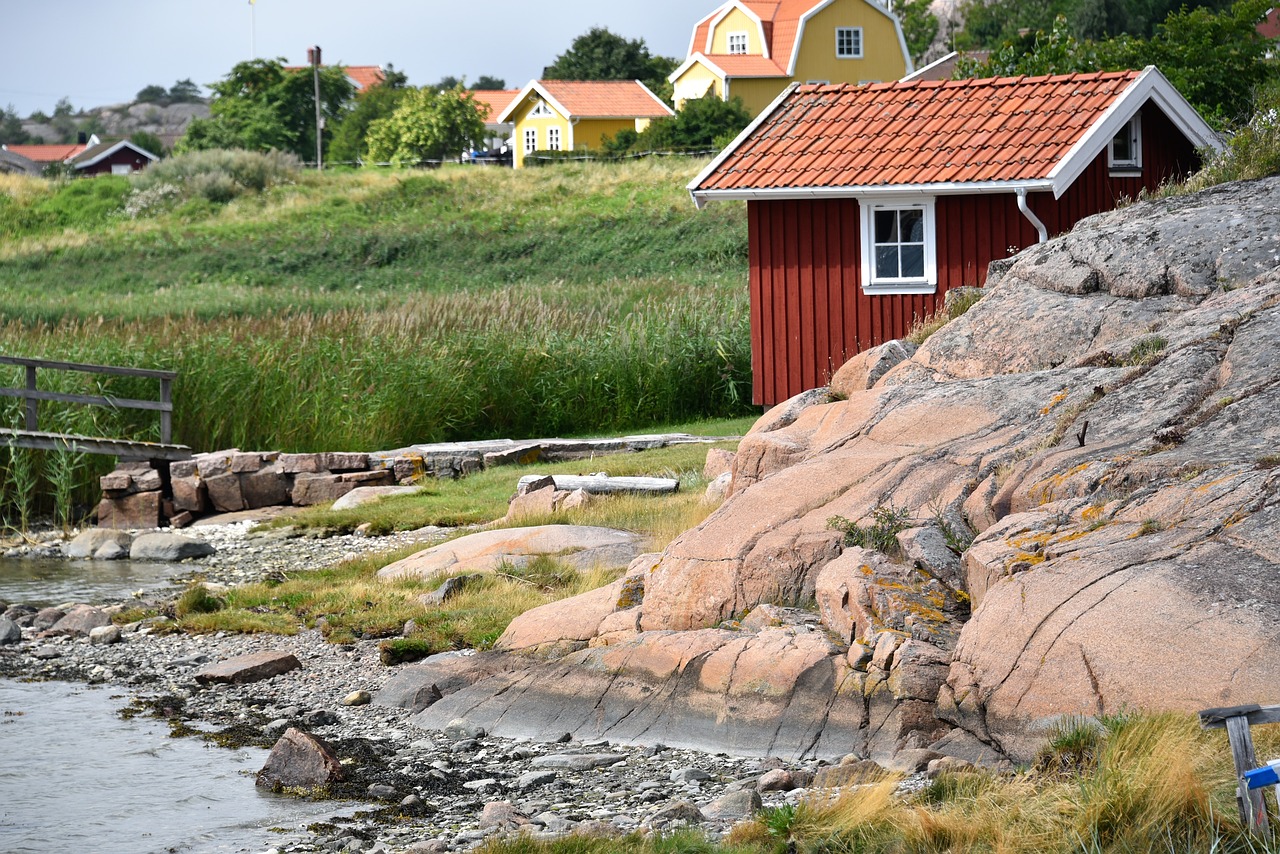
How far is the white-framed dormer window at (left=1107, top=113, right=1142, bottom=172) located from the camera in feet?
56.1

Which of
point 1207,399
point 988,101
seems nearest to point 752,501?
point 1207,399

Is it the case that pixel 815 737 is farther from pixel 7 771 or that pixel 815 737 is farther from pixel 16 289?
pixel 16 289

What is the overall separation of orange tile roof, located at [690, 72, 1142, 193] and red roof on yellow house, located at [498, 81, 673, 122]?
155ft

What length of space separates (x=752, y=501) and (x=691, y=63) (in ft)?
185

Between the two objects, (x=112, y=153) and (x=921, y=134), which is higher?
(x=112, y=153)

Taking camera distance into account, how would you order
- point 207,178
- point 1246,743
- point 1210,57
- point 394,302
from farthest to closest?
point 207,178, point 1210,57, point 394,302, point 1246,743

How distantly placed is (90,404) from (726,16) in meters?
52.1

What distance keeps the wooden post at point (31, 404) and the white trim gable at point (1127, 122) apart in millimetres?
12059

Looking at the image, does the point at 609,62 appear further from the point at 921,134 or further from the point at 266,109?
the point at 921,134

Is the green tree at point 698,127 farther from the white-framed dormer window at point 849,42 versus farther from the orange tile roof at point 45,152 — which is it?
the orange tile roof at point 45,152

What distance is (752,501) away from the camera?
944 centimetres

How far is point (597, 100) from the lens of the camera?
219ft

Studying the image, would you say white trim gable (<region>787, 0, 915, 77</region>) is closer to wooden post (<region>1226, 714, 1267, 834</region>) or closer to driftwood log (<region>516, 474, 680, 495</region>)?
driftwood log (<region>516, 474, 680, 495</region>)

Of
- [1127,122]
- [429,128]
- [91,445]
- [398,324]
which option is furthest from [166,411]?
[429,128]
